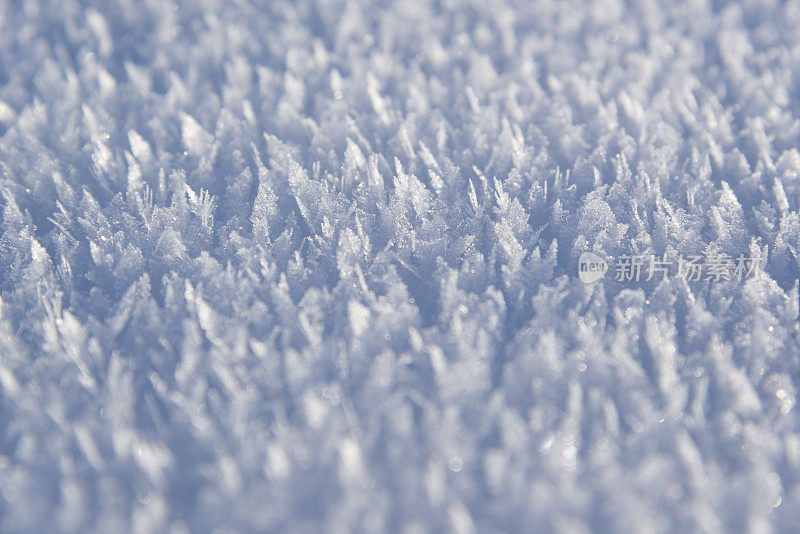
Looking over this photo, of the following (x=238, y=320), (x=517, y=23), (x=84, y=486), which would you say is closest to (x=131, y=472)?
(x=84, y=486)

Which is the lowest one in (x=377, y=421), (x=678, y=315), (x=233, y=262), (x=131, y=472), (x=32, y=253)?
(x=678, y=315)

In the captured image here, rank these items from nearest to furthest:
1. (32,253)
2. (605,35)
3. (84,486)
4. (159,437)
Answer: (84,486)
(159,437)
(32,253)
(605,35)

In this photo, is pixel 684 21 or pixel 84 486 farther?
pixel 684 21

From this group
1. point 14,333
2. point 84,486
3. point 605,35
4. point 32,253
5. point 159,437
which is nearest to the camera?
point 84,486

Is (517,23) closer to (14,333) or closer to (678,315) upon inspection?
(678,315)

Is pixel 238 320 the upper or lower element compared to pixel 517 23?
lower

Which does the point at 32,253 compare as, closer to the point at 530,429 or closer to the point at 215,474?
the point at 215,474
